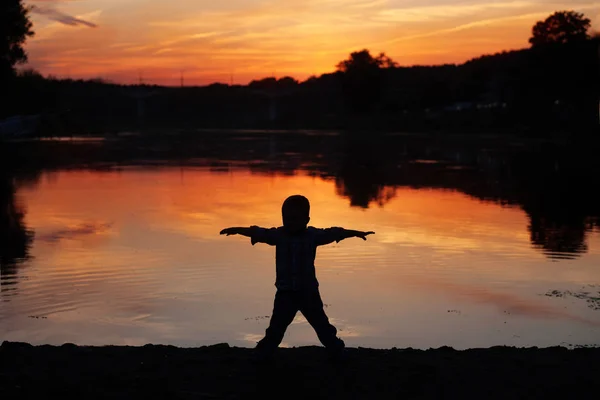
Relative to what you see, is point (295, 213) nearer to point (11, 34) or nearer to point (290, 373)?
point (290, 373)

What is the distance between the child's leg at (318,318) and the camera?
719cm

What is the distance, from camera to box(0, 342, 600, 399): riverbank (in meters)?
6.50

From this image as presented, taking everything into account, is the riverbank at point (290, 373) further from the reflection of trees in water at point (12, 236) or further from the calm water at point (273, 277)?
the reflection of trees in water at point (12, 236)

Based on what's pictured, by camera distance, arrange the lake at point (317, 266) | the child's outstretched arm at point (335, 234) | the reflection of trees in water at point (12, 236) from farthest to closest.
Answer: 1. the reflection of trees in water at point (12, 236)
2. the lake at point (317, 266)
3. the child's outstretched arm at point (335, 234)

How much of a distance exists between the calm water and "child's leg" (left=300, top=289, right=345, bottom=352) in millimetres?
1960

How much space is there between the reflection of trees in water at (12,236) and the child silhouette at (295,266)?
228 inches

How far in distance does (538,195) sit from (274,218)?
10.1 meters

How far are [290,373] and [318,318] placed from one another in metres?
0.52

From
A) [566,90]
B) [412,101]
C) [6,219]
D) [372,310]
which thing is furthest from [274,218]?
[412,101]

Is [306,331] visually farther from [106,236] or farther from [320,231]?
[106,236]

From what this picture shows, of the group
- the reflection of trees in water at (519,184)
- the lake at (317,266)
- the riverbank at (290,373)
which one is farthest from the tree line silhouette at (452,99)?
the riverbank at (290,373)

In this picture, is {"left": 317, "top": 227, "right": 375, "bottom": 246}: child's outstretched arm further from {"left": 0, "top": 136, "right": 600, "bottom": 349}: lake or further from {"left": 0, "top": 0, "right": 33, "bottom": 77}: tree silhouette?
{"left": 0, "top": 0, "right": 33, "bottom": 77}: tree silhouette

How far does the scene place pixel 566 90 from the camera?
8069 cm

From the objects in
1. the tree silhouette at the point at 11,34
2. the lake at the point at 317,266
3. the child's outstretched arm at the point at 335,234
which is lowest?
the lake at the point at 317,266
